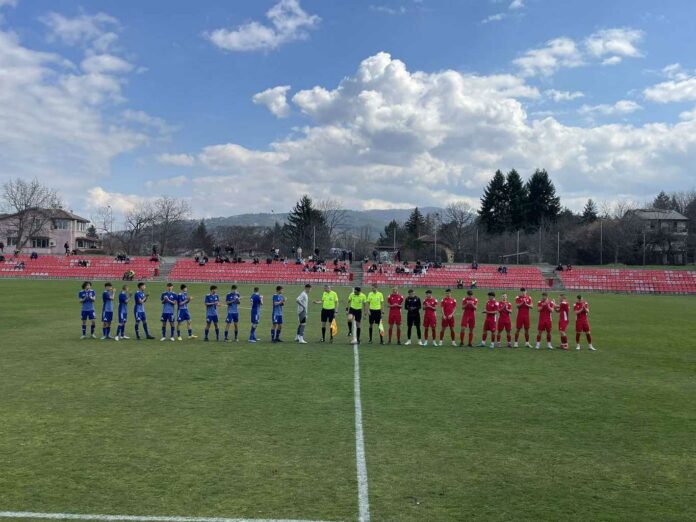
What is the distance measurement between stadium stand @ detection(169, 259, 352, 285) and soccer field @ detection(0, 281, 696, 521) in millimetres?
36376

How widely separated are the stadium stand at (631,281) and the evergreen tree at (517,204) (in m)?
31.1

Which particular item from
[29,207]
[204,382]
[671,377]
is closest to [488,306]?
[671,377]

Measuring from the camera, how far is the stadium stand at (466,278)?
166ft

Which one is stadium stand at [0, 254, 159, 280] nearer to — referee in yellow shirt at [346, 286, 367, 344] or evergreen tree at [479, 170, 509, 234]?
referee in yellow shirt at [346, 286, 367, 344]

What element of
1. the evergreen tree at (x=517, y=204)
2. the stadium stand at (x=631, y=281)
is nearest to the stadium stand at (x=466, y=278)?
the stadium stand at (x=631, y=281)

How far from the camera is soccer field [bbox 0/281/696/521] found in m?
5.98

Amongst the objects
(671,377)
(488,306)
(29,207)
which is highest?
(29,207)

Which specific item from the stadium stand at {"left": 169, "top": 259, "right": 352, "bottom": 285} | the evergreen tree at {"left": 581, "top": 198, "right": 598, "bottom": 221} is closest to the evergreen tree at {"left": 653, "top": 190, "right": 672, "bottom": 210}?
the evergreen tree at {"left": 581, "top": 198, "right": 598, "bottom": 221}

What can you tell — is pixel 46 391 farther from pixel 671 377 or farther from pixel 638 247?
pixel 638 247

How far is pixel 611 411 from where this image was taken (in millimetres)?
→ 9750

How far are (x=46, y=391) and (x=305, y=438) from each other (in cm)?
584

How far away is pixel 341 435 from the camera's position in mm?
8133

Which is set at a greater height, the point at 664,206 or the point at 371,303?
the point at 664,206

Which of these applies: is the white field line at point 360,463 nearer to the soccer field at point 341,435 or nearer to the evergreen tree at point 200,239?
the soccer field at point 341,435
